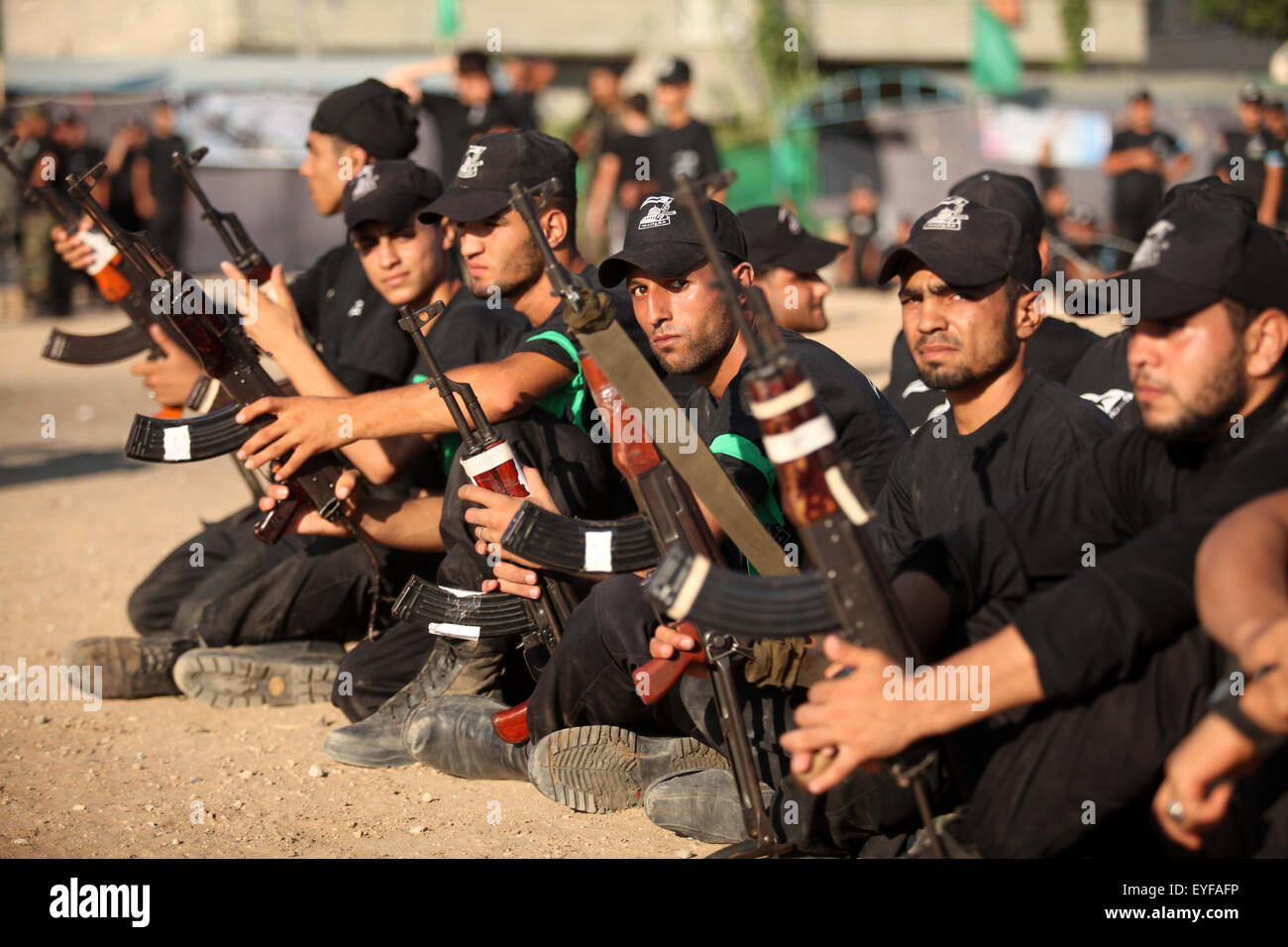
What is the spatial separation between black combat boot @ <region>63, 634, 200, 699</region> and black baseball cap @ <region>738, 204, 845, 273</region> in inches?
111

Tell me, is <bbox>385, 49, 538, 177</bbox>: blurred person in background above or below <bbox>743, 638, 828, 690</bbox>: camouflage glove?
above

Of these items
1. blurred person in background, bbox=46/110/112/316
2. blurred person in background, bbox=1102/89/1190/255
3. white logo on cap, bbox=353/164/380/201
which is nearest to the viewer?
white logo on cap, bbox=353/164/380/201

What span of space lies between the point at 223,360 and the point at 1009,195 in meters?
2.99

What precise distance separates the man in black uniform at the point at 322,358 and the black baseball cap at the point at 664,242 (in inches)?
62.8

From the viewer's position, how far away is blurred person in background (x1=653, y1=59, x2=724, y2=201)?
10.9 m

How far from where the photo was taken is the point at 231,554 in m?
6.24

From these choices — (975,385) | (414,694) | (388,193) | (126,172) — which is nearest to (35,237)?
(126,172)

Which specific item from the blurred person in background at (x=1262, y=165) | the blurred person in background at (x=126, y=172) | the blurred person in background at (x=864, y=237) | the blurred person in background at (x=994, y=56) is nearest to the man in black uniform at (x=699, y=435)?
the blurred person in background at (x=1262, y=165)

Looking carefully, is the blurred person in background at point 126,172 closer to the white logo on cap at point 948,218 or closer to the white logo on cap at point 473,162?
the white logo on cap at point 473,162

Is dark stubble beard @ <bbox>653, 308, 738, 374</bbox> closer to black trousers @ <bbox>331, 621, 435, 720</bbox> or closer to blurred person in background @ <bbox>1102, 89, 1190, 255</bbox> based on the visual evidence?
black trousers @ <bbox>331, 621, 435, 720</bbox>

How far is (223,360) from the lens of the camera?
5273 millimetres

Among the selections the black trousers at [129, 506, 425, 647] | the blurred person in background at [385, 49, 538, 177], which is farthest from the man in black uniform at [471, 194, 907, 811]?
the blurred person in background at [385, 49, 538, 177]
